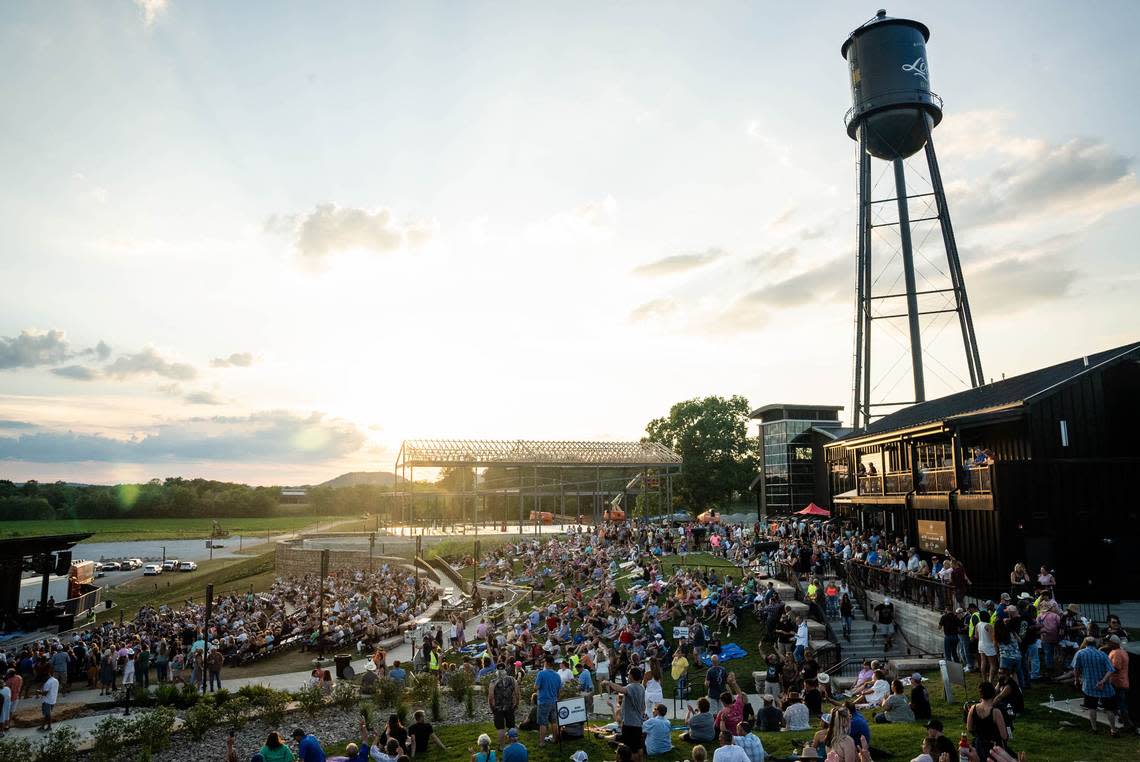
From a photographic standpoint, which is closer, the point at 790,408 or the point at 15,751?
the point at 15,751

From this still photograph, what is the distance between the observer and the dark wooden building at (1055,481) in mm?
21203

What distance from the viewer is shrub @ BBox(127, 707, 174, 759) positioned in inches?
521

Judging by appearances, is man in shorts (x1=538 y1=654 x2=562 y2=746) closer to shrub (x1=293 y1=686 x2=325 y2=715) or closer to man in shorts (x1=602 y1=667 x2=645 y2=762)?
man in shorts (x1=602 y1=667 x2=645 y2=762)

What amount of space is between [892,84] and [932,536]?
83.9 ft

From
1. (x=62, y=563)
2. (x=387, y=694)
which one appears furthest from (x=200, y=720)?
(x=62, y=563)

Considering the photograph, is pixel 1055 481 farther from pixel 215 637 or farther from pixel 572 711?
pixel 215 637

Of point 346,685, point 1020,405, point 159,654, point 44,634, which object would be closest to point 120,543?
point 44,634

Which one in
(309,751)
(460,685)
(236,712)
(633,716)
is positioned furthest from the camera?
(460,685)

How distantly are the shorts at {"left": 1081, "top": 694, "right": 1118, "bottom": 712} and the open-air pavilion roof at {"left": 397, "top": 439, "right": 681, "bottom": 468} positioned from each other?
138 ft

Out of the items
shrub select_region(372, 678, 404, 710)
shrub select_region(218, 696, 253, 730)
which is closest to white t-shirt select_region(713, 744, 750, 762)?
shrub select_region(372, 678, 404, 710)

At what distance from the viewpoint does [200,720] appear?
14359 millimetres

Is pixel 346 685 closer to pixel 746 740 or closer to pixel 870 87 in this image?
pixel 746 740

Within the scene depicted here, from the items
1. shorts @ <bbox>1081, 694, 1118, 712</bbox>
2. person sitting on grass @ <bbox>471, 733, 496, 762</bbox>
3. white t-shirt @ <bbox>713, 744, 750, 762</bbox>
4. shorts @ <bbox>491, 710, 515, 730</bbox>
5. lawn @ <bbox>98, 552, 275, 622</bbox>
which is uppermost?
white t-shirt @ <bbox>713, 744, 750, 762</bbox>

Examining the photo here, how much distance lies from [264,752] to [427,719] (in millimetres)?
5025
